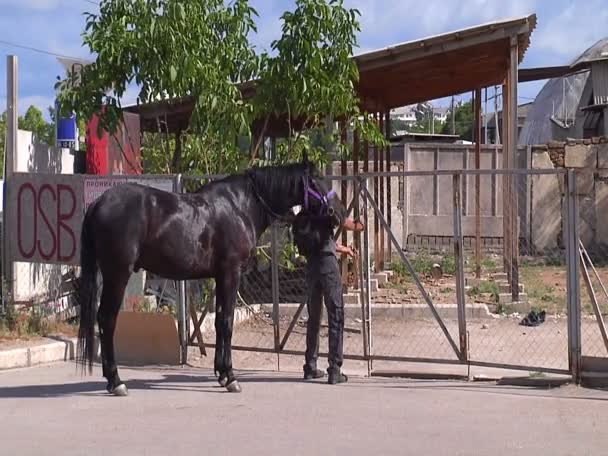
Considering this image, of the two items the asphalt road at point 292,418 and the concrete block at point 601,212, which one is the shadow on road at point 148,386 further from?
the concrete block at point 601,212

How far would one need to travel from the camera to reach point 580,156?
915 inches

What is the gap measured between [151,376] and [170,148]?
5543 mm

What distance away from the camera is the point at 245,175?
9008 millimetres

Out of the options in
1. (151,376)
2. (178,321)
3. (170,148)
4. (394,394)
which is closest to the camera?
(394,394)

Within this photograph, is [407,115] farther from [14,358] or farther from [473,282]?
[14,358]

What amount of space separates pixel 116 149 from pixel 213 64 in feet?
8.44

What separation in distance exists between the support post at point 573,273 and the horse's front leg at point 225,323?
3.00 m

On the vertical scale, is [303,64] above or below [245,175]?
above

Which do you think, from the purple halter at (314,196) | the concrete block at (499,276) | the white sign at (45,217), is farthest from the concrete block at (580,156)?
the purple halter at (314,196)

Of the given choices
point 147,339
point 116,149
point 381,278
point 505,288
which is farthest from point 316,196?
point 381,278

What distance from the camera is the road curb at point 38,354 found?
984 cm

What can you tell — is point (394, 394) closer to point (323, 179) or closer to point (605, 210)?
point (323, 179)

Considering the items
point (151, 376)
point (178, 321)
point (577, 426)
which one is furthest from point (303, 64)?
point (577, 426)

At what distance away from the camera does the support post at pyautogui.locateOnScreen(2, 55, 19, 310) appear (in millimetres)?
11328
